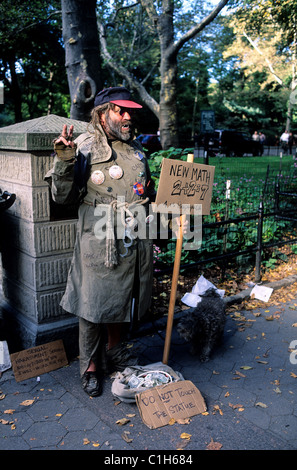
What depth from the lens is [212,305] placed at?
12.7 ft

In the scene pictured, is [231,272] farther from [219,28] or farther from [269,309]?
[219,28]

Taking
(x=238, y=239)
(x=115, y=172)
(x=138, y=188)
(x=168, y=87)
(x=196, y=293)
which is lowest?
(x=196, y=293)

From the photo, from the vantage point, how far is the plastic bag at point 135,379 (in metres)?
3.04

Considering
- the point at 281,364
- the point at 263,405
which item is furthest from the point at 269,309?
the point at 263,405

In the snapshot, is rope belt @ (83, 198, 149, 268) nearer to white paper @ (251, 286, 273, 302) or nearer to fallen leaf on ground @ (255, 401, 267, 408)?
fallen leaf on ground @ (255, 401, 267, 408)

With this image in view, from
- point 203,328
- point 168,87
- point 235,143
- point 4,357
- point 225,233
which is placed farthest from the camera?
point 235,143

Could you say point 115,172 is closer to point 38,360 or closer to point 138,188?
point 138,188

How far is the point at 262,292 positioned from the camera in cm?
530

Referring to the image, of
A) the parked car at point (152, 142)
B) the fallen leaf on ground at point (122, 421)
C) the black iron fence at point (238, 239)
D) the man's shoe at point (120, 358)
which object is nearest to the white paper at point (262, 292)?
the black iron fence at point (238, 239)

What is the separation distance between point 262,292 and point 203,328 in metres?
1.83

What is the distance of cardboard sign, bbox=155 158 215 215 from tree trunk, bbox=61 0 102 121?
3362 mm

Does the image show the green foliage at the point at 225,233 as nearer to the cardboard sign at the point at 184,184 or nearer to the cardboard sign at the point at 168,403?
the cardboard sign at the point at 184,184

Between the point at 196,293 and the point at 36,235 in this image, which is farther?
the point at 196,293
